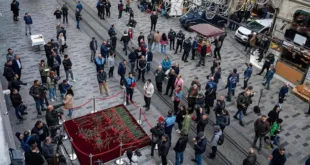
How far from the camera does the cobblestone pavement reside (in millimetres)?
13414

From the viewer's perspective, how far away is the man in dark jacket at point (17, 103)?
477 inches

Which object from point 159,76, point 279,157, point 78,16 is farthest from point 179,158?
point 78,16

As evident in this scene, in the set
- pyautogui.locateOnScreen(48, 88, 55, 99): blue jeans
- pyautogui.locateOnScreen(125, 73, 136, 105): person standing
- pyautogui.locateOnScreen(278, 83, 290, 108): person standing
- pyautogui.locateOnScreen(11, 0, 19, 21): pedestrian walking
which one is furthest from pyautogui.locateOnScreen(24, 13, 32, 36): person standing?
pyautogui.locateOnScreen(278, 83, 290, 108): person standing

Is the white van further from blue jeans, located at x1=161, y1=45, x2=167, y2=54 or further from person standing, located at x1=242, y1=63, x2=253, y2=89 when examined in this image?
person standing, located at x1=242, y1=63, x2=253, y2=89

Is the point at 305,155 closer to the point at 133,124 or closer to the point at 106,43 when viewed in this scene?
the point at 133,124

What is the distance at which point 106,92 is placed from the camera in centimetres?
1497

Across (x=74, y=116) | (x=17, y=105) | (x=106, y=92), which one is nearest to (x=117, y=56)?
(x=106, y=92)

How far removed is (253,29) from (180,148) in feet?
46.7

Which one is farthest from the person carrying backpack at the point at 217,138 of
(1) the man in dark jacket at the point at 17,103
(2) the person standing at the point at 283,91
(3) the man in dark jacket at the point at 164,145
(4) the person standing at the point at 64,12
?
(4) the person standing at the point at 64,12

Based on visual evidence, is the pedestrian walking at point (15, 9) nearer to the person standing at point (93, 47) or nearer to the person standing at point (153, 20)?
the person standing at point (93, 47)

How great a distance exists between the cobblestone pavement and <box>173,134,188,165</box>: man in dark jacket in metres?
0.72

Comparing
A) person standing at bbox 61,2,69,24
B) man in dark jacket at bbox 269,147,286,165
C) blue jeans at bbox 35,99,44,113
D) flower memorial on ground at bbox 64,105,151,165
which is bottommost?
flower memorial on ground at bbox 64,105,151,165

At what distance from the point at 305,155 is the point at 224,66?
7640mm

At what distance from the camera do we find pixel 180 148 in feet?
34.9
